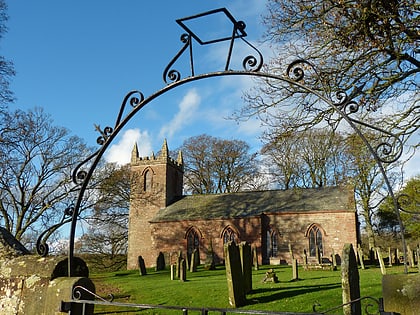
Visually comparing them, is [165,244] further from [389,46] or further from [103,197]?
[389,46]

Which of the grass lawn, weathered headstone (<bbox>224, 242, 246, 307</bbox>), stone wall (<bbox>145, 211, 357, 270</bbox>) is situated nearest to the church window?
stone wall (<bbox>145, 211, 357, 270</bbox>)

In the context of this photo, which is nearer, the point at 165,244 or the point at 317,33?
the point at 317,33

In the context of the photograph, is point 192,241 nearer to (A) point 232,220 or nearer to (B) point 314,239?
(A) point 232,220

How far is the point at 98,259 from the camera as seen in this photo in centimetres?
3653

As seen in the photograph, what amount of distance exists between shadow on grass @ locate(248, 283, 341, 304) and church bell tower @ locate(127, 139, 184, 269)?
23693 mm

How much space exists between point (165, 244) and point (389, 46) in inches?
1249

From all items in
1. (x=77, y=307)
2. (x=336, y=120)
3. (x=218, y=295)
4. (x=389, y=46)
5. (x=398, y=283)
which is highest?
(x=389, y=46)

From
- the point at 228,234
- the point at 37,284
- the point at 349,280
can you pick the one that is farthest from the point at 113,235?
the point at 37,284

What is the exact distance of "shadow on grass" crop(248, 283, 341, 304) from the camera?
13133mm

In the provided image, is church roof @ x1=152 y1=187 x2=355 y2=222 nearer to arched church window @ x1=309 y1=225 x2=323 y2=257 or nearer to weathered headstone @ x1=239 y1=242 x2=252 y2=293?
arched church window @ x1=309 y1=225 x2=323 y2=257

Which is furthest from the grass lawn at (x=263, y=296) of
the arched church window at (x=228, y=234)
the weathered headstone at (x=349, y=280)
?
the arched church window at (x=228, y=234)

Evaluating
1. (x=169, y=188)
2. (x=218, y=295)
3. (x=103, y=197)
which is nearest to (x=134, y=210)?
(x=169, y=188)

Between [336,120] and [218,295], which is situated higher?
[336,120]

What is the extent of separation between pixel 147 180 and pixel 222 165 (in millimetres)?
8576
